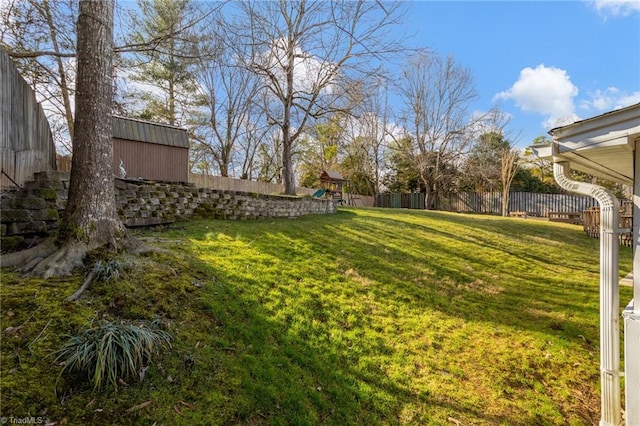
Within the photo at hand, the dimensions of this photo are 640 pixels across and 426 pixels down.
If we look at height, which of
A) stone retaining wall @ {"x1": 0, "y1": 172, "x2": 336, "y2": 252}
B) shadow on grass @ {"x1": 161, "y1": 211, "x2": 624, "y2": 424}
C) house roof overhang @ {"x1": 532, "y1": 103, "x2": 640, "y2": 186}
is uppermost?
house roof overhang @ {"x1": 532, "y1": 103, "x2": 640, "y2": 186}

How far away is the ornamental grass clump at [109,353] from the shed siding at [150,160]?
7.38m

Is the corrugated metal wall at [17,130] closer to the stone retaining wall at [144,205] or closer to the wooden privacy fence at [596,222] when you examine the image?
the stone retaining wall at [144,205]

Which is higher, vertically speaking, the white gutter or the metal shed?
the metal shed

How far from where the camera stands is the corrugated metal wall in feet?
12.0

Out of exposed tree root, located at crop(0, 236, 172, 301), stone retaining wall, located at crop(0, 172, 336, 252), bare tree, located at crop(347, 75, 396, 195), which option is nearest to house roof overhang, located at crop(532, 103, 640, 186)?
exposed tree root, located at crop(0, 236, 172, 301)

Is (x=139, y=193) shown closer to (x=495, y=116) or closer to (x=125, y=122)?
(x=125, y=122)

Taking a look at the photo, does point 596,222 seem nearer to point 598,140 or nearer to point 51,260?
point 598,140

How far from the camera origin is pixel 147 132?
345 inches

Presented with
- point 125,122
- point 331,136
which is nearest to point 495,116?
point 331,136

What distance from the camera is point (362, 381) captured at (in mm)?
2805

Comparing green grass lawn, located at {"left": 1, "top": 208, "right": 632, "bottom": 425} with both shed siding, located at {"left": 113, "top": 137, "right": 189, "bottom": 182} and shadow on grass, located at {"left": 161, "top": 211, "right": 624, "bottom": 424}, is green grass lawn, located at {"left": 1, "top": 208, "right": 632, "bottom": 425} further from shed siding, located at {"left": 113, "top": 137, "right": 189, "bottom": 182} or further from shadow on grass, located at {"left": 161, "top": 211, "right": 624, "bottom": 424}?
shed siding, located at {"left": 113, "top": 137, "right": 189, "bottom": 182}

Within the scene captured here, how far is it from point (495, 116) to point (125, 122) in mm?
22499

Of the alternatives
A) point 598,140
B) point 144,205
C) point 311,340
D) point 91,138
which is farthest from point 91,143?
point 598,140

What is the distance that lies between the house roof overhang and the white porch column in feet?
0.78
